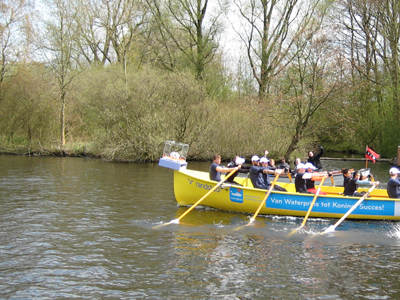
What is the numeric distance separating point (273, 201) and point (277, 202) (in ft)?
0.37

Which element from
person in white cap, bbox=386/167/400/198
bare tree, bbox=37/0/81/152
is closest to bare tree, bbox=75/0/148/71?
bare tree, bbox=37/0/81/152

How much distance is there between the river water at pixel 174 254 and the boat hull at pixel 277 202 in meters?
0.26

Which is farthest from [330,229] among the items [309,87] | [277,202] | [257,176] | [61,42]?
[61,42]

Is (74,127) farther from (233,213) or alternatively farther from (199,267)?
(199,267)

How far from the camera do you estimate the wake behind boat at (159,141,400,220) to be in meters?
12.0

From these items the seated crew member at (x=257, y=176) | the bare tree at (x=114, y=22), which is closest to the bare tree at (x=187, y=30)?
the bare tree at (x=114, y=22)

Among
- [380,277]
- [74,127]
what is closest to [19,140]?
[74,127]

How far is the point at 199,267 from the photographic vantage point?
8086 millimetres

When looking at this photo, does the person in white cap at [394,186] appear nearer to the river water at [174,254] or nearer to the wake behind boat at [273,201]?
the wake behind boat at [273,201]

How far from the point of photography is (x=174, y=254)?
28.7 ft

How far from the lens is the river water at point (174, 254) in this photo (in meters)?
7.10

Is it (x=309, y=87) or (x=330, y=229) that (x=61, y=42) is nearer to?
(x=309, y=87)

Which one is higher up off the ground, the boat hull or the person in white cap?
the person in white cap

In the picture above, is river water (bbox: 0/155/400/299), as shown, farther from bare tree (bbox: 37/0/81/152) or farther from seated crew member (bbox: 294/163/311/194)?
bare tree (bbox: 37/0/81/152)
